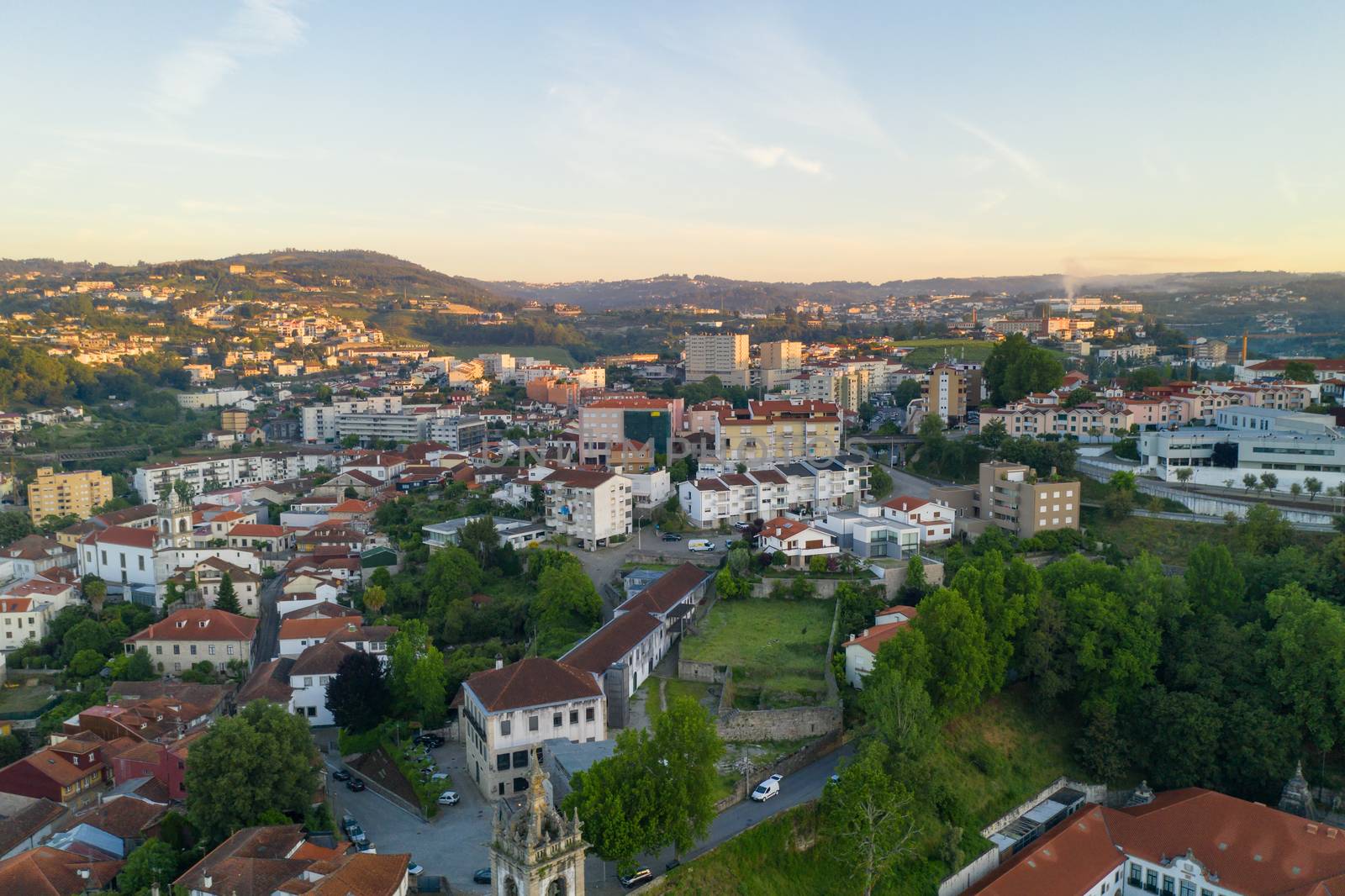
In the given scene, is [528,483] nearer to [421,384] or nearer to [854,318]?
[421,384]

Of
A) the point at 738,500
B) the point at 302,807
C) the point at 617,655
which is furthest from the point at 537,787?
the point at 738,500

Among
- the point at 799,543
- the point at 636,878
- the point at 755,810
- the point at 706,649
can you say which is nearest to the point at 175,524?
the point at 706,649

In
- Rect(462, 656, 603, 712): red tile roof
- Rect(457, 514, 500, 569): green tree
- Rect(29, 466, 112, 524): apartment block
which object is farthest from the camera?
Rect(29, 466, 112, 524): apartment block

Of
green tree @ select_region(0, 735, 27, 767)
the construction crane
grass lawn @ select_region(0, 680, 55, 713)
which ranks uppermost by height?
the construction crane

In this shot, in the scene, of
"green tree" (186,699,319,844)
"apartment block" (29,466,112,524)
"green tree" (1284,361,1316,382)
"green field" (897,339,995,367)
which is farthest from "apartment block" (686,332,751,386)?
"green tree" (186,699,319,844)

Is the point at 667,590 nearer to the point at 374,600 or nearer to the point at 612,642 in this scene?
the point at 612,642

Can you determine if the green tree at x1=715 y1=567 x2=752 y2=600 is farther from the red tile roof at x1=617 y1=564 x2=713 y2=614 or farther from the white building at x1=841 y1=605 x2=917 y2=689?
the white building at x1=841 y1=605 x2=917 y2=689
